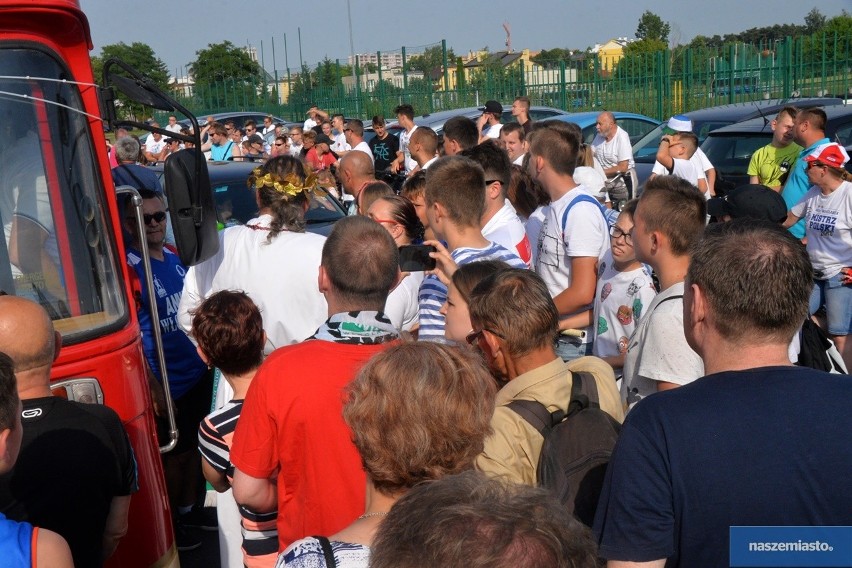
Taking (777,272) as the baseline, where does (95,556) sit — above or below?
below

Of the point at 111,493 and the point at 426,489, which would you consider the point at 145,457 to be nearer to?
the point at 111,493

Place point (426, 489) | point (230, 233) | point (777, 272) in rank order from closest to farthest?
point (426, 489)
point (777, 272)
point (230, 233)

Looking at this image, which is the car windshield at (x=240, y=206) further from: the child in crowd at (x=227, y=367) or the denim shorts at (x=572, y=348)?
the child in crowd at (x=227, y=367)

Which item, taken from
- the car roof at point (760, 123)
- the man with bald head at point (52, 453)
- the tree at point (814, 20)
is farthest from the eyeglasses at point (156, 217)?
the tree at point (814, 20)

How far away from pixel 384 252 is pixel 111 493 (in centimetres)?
121

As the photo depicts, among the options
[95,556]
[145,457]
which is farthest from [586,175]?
[95,556]

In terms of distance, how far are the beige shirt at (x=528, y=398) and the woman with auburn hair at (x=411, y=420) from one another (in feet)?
0.61

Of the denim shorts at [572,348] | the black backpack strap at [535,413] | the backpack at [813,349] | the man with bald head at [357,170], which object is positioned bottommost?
the denim shorts at [572,348]

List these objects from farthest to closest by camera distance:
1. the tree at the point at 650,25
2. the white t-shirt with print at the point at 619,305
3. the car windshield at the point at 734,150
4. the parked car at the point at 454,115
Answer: the tree at the point at 650,25, the parked car at the point at 454,115, the car windshield at the point at 734,150, the white t-shirt with print at the point at 619,305

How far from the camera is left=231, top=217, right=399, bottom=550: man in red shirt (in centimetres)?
275

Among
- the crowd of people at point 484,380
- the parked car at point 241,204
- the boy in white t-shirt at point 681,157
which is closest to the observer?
the crowd of people at point 484,380

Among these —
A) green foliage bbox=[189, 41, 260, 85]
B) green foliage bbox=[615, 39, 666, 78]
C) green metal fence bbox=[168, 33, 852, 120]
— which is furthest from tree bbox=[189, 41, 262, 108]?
green foliage bbox=[615, 39, 666, 78]

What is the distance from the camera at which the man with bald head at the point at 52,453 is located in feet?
9.16

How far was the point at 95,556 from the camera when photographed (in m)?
2.98
